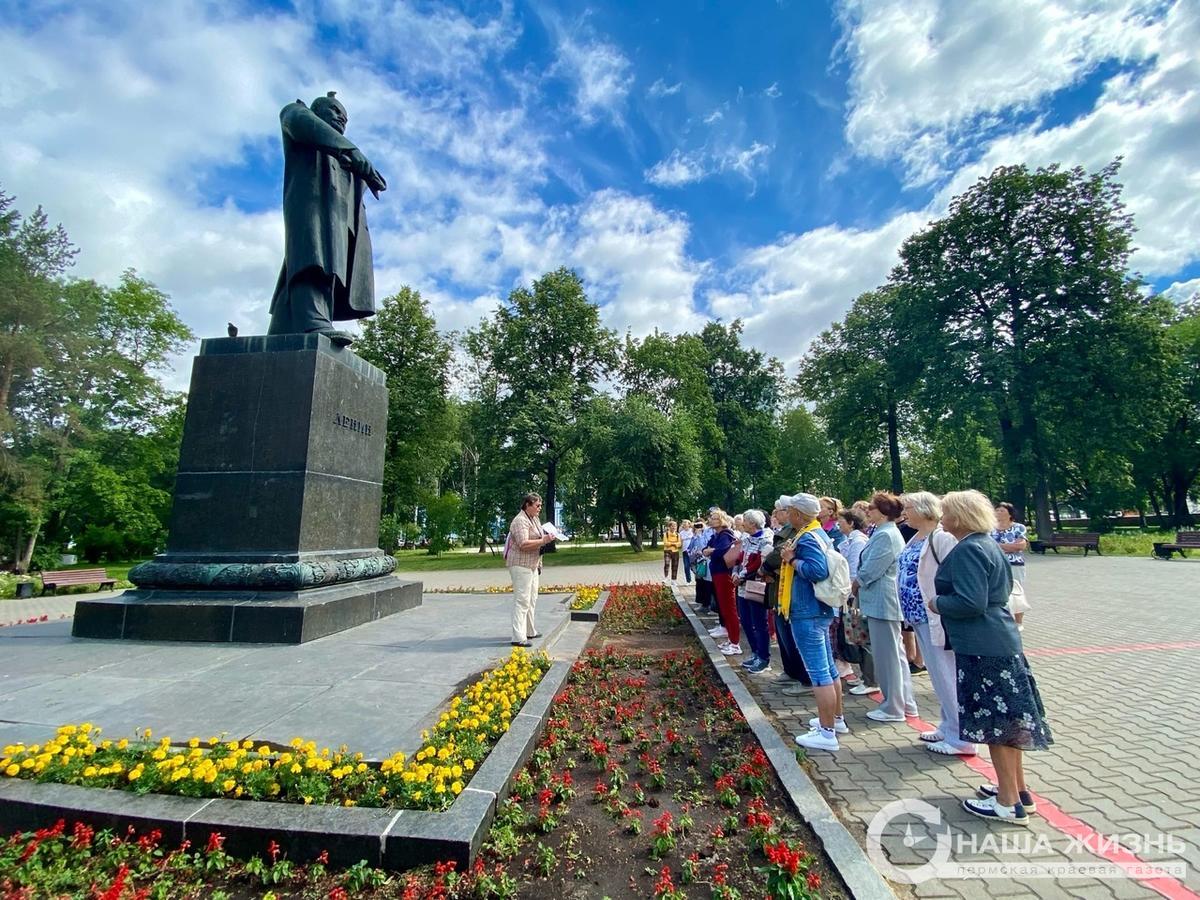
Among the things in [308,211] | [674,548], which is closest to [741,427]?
[674,548]

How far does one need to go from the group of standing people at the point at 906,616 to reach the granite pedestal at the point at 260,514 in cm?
489

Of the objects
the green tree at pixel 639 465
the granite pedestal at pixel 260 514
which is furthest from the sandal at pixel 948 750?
the green tree at pixel 639 465

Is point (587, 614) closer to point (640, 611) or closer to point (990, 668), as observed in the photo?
point (640, 611)

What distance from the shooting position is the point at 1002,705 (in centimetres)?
303

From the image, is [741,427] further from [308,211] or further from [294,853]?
[294,853]

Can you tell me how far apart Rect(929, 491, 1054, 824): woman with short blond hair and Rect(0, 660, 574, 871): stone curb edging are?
2.75 m

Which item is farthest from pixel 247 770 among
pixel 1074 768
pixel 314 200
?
pixel 314 200

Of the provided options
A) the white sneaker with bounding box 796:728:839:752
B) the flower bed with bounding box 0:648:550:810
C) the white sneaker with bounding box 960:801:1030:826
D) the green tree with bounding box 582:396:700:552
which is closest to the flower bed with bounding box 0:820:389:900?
the flower bed with bounding box 0:648:550:810

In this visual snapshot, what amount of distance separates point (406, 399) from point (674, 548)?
2229 centimetres

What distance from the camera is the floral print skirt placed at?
2971 millimetres

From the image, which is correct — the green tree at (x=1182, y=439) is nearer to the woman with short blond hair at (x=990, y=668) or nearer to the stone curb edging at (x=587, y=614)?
the stone curb edging at (x=587, y=614)

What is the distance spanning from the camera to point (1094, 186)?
86.7 feet

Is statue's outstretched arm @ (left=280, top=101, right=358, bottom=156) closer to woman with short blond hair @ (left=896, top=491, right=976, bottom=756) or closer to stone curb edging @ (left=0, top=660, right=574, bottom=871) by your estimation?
stone curb edging @ (left=0, top=660, right=574, bottom=871)

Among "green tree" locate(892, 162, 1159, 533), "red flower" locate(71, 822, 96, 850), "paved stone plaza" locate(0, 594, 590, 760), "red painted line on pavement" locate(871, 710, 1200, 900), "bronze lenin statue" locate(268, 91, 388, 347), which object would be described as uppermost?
"green tree" locate(892, 162, 1159, 533)
